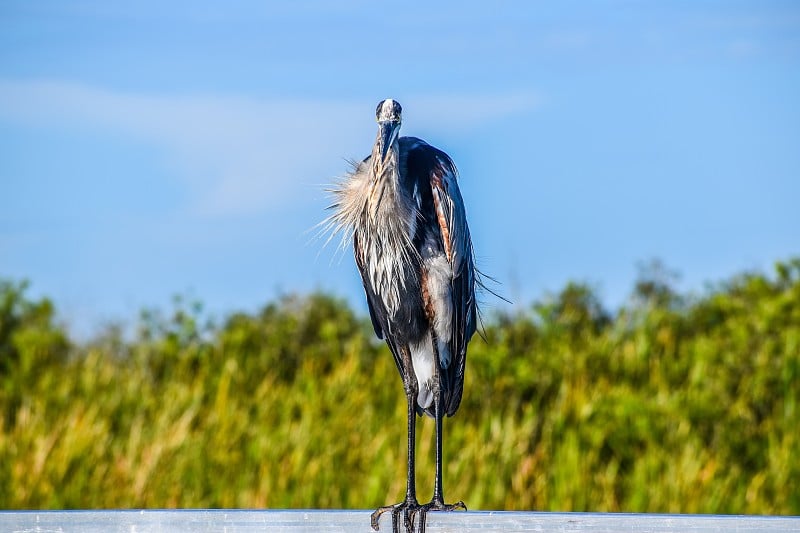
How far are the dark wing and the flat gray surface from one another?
1.04 metres

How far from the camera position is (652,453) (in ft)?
26.8

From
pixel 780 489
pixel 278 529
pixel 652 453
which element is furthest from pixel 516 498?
pixel 278 529

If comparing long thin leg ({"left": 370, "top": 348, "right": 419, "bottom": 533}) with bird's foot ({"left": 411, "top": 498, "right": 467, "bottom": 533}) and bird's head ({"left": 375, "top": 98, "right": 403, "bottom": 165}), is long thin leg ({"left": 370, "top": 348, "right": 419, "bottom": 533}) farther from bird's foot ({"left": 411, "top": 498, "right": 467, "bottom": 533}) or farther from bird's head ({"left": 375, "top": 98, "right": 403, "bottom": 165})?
bird's head ({"left": 375, "top": 98, "right": 403, "bottom": 165})

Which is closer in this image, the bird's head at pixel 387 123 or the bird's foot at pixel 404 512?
the bird's foot at pixel 404 512

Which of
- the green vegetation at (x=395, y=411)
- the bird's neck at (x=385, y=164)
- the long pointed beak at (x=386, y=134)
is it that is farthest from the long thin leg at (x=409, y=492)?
the green vegetation at (x=395, y=411)

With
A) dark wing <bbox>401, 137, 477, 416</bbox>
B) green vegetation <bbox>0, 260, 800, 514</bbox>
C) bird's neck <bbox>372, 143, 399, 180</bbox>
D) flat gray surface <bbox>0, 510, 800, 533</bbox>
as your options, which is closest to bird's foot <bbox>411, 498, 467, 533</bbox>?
flat gray surface <bbox>0, 510, 800, 533</bbox>

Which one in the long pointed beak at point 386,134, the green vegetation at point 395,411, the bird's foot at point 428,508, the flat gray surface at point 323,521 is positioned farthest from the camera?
the green vegetation at point 395,411

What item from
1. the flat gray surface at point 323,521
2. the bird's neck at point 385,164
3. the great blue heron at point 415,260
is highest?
the bird's neck at point 385,164

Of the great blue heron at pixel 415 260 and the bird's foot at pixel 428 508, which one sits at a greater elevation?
the great blue heron at pixel 415 260

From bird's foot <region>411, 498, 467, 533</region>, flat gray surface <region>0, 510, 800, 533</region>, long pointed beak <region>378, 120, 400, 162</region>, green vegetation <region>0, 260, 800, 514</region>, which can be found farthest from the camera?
green vegetation <region>0, 260, 800, 514</region>

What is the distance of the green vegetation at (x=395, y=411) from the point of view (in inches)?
303

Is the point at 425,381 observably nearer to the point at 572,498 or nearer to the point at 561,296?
the point at 572,498

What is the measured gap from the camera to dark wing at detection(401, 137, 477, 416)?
12.6 feet

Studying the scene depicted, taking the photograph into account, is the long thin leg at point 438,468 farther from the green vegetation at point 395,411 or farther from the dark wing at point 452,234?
the green vegetation at point 395,411
